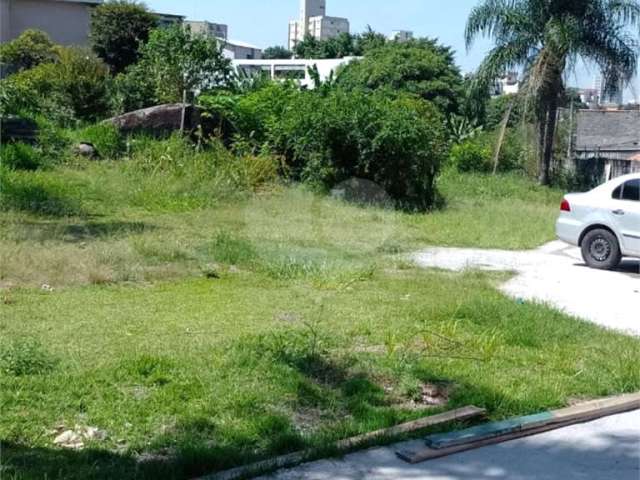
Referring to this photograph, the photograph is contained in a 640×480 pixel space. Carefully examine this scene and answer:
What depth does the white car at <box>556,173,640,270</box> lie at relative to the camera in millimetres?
13250

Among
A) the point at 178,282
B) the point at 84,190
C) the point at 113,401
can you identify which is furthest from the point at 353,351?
the point at 84,190

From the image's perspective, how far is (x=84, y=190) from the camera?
17.2m

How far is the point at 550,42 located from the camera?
1063 inches

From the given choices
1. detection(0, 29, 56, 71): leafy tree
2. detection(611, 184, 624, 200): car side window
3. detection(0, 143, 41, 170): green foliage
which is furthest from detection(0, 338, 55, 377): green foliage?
detection(0, 29, 56, 71): leafy tree

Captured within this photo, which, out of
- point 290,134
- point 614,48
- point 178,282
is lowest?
point 178,282

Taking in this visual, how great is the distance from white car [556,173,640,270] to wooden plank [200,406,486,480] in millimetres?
7931

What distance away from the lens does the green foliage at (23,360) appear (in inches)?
244

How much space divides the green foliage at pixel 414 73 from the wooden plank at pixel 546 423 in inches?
1388

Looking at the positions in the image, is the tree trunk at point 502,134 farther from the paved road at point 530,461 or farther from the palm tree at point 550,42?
the paved road at point 530,461

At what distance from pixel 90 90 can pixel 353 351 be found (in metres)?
23.3

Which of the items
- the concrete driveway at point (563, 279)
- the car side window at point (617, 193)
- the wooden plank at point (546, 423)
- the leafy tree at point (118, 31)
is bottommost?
the concrete driveway at point (563, 279)

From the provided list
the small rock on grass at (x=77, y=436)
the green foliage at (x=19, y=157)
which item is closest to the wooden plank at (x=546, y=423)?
the small rock on grass at (x=77, y=436)

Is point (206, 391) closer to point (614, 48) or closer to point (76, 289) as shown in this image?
point (76, 289)

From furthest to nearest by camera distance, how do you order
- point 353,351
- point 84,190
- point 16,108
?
point 16,108 → point 84,190 → point 353,351
